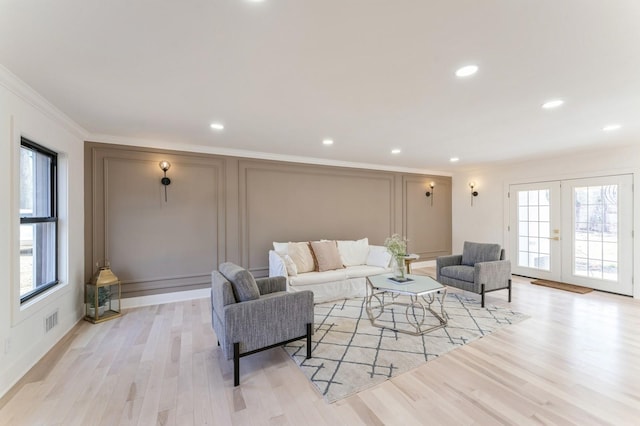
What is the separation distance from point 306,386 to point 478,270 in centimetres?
298

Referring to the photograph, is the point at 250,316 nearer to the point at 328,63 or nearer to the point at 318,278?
the point at 318,278

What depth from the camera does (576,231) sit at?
5.12 meters

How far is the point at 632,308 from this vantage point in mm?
3920

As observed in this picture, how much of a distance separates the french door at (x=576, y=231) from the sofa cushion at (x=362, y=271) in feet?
11.5

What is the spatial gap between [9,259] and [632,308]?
23.3ft

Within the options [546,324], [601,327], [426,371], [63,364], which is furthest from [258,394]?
[601,327]

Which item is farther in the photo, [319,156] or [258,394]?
[319,156]

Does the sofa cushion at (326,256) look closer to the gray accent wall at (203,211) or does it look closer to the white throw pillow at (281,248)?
the white throw pillow at (281,248)

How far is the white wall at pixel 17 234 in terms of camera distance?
2154 millimetres

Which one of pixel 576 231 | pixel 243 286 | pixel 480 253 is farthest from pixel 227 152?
pixel 576 231

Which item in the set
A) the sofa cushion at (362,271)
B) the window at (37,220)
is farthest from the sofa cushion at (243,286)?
the sofa cushion at (362,271)

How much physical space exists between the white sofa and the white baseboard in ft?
3.84

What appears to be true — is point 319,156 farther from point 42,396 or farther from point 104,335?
point 42,396

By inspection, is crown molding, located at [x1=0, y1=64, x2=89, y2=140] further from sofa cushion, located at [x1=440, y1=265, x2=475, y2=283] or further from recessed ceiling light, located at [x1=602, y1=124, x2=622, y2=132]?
recessed ceiling light, located at [x1=602, y1=124, x2=622, y2=132]
